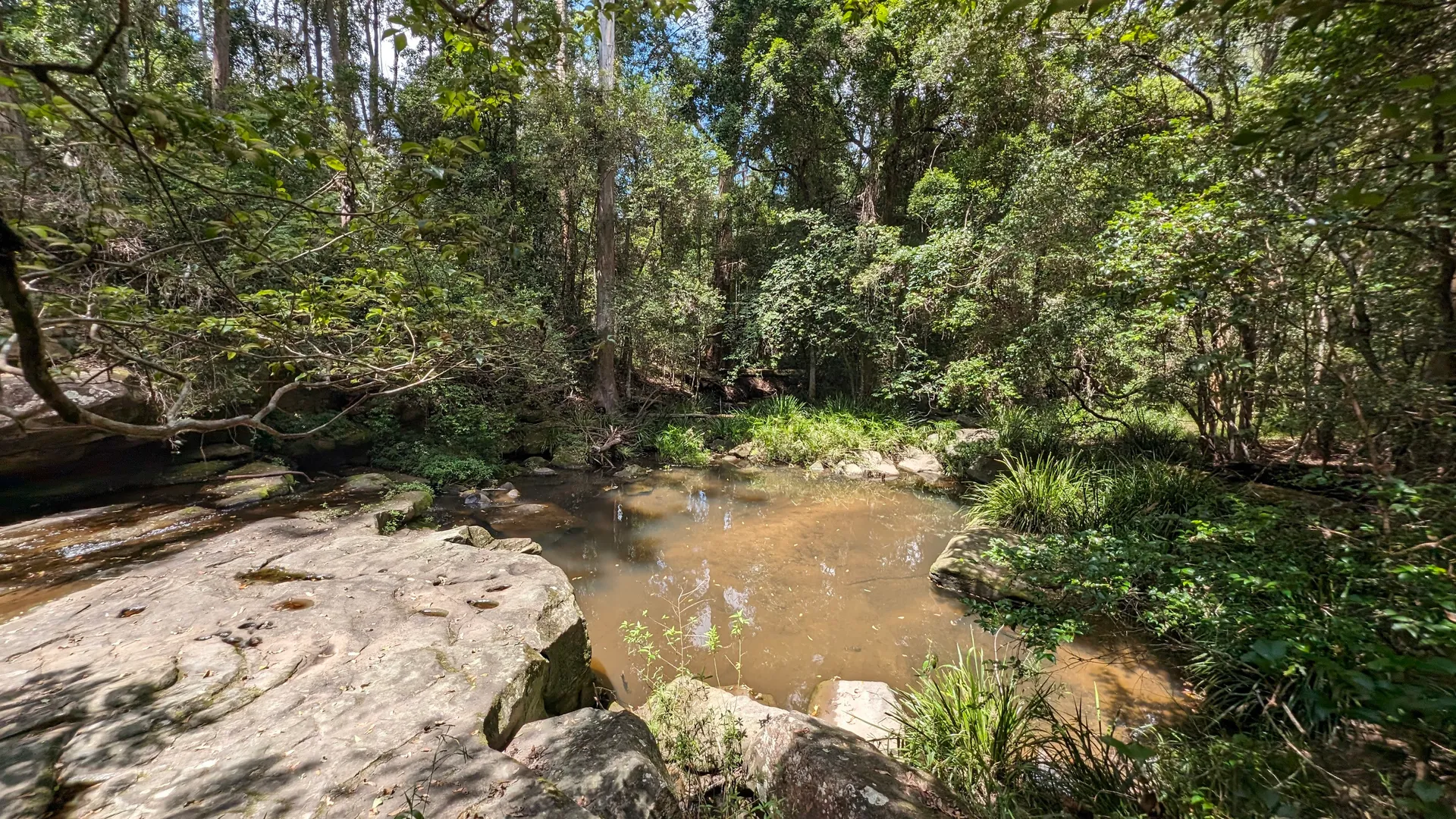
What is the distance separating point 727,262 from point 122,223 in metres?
11.2

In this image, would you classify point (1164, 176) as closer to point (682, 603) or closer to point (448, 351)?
point (682, 603)

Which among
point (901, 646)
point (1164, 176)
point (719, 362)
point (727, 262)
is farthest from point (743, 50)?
point (901, 646)

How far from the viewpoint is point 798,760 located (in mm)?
2479

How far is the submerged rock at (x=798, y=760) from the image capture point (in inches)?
86.6

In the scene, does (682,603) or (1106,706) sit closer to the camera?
(1106,706)

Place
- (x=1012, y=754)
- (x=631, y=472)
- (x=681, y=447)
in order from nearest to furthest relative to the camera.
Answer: (x=1012, y=754), (x=631, y=472), (x=681, y=447)

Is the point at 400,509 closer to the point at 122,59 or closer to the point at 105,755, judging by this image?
the point at 105,755

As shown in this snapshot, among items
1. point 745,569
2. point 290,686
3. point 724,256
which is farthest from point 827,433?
point 290,686

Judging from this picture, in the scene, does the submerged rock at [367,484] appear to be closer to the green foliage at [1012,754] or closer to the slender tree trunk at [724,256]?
the green foliage at [1012,754]

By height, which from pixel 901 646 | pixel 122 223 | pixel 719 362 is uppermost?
pixel 122 223

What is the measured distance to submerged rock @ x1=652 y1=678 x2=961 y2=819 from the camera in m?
2.20

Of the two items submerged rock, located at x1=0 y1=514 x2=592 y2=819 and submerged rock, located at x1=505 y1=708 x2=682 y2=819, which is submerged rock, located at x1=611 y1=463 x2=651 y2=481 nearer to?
submerged rock, located at x1=0 y1=514 x2=592 y2=819

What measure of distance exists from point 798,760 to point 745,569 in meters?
3.17

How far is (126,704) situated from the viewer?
2.25 metres
